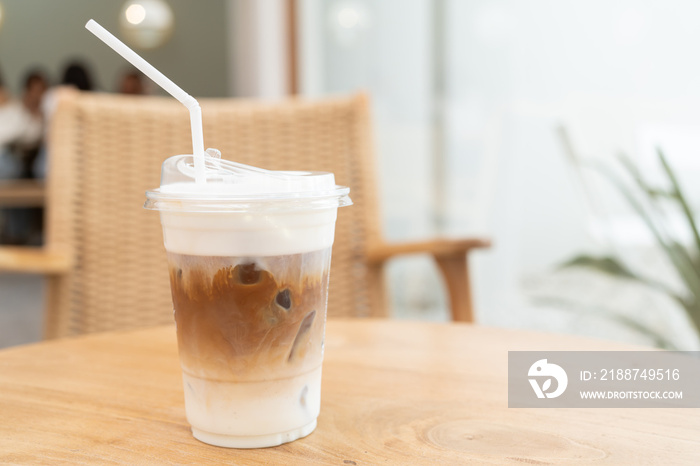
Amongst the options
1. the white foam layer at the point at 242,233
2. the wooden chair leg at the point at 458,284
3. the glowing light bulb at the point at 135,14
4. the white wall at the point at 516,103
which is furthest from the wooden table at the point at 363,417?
the glowing light bulb at the point at 135,14

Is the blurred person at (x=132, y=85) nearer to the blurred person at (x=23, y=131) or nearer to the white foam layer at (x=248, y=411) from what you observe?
the blurred person at (x=23, y=131)

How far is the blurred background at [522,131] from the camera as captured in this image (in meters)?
2.04

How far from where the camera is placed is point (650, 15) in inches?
80.6

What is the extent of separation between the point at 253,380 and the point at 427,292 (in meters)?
2.39

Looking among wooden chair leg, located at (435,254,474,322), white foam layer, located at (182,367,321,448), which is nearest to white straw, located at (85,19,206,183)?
white foam layer, located at (182,367,321,448)

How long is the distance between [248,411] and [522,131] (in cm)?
217

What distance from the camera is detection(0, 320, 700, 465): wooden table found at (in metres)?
0.46

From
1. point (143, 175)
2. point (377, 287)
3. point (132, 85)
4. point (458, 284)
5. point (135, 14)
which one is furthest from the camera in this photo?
point (135, 14)

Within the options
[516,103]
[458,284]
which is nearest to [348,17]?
[516,103]

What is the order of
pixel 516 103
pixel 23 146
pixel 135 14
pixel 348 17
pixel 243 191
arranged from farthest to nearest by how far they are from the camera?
pixel 135 14, pixel 23 146, pixel 348 17, pixel 516 103, pixel 243 191

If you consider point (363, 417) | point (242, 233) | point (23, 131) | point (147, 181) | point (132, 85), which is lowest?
point (363, 417)

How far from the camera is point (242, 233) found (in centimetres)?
44

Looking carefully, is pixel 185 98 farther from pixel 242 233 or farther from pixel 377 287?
pixel 377 287

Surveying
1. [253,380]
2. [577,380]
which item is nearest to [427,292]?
[577,380]
